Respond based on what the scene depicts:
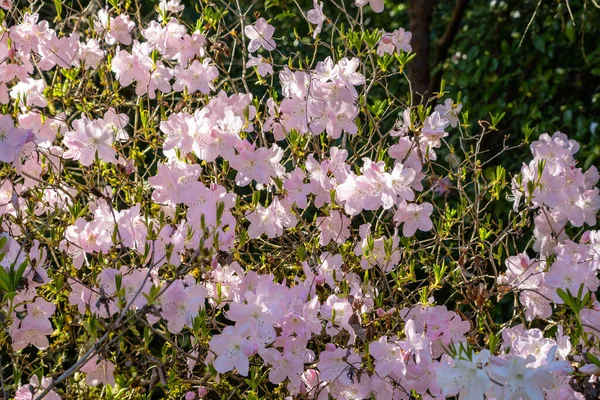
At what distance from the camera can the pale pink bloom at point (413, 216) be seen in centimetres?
199

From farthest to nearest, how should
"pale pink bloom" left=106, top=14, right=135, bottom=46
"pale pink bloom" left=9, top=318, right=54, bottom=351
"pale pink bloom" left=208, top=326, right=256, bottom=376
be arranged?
1. "pale pink bloom" left=106, top=14, right=135, bottom=46
2. "pale pink bloom" left=9, top=318, right=54, bottom=351
3. "pale pink bloom" left=208, top=326, right=256, bottom=376

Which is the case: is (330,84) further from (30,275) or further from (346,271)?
(30,275)

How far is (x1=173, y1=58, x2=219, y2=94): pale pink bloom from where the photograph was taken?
214 centimetres

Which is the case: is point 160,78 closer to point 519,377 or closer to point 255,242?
point 255,242

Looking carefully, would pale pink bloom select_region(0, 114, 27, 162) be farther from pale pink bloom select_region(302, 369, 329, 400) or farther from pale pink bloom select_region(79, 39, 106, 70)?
pale pink bloom select_region(302, 369, 329, 400)

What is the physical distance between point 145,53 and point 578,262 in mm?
1193

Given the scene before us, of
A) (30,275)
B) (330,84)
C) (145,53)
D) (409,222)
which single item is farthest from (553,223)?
(30,275)

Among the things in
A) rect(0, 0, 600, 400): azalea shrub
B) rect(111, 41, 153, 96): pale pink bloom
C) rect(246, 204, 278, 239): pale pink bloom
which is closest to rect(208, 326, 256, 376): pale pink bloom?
rect(0, 0, 600, 400): azalea shrub

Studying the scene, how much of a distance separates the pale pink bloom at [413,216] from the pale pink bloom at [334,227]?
127mm

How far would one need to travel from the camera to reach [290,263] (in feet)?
7.45

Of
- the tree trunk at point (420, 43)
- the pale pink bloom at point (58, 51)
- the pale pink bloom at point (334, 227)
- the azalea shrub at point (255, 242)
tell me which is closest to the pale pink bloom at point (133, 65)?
the azalea shrub at point (255, 242)

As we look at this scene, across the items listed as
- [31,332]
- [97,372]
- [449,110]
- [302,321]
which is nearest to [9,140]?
[31,332]

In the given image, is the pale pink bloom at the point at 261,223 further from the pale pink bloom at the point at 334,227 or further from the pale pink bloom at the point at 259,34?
the pale pink bloom at the point at 259,34

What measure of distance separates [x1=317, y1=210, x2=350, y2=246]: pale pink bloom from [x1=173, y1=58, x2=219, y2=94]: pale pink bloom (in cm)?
45
